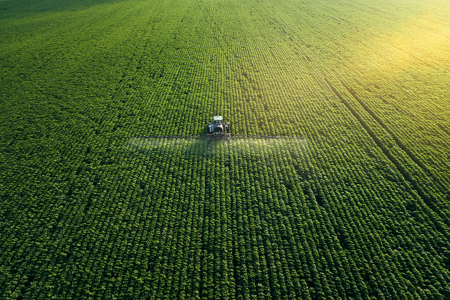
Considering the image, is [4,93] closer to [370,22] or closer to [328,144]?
[328,144]

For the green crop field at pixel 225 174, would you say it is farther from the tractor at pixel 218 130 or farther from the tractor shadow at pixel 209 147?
the tractor at pixel 218 130

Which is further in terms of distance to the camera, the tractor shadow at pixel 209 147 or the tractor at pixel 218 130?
the tractor at pixel 218 130

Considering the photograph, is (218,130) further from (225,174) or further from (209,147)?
(225,174)

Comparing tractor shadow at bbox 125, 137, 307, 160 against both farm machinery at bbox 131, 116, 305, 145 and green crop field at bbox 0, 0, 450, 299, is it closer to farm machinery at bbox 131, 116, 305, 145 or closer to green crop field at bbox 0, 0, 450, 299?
green crop field at bbox 0, 0, 450, 299

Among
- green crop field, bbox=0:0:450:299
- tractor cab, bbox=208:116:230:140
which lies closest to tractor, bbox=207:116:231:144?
tractor cab, bbox=208:116:230:140

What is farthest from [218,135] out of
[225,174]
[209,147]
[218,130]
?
[225,174]

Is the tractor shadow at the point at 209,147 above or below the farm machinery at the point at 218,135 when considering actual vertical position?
below

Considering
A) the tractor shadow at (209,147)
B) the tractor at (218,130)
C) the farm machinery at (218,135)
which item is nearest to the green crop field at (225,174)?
the tractor shadow at (209,147)

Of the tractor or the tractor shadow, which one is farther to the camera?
the tractor

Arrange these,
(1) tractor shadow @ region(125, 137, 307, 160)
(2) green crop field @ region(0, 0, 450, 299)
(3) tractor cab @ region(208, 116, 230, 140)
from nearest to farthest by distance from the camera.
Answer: (2) green crop field @ region(0, 0, 450, 299) < (1) tractor shadow @ region(125, 137, 307, 160) < (3) tractor cab @ region(208, 116, 230, 140)
